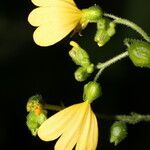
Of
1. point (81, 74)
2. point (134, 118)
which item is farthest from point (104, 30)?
point (134, 118)

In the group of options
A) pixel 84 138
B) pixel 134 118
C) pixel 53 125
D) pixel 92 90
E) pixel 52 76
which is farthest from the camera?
pixel 52 76

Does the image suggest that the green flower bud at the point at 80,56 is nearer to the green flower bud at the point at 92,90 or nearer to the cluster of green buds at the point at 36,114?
the green flower bud at the point at 92,90

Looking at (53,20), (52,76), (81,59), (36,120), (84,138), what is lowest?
(52,76)

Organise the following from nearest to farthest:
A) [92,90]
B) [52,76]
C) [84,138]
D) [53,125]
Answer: [53,125] → [84,138] → [92,90] → [52,76]

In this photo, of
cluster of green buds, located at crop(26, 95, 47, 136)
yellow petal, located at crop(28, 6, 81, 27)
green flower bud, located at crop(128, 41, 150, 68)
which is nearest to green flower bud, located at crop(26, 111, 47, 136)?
cluster of green buds, located at crop(26, 95, 47, 136)

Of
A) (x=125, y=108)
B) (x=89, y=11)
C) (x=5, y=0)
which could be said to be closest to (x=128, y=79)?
(x=125, y=108)

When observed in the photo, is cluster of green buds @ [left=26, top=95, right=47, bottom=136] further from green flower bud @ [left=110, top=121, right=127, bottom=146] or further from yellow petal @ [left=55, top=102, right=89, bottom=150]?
green flower bud @ [left=110, top=121, right=127, bottom=146]

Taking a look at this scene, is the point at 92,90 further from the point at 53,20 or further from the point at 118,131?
the point at 53,20
